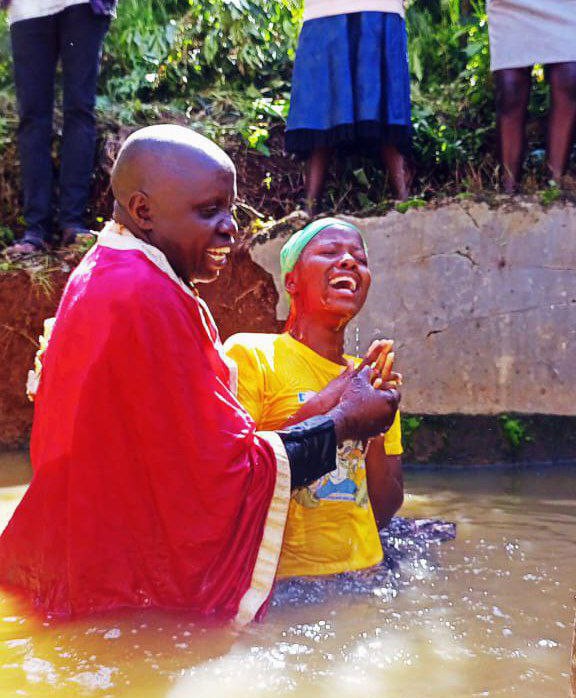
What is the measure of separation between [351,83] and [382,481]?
11.2 ft

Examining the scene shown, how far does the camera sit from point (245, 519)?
279cm

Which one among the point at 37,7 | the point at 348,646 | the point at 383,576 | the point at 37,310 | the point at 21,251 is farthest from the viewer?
the point at 21,251

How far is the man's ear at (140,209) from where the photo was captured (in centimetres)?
284

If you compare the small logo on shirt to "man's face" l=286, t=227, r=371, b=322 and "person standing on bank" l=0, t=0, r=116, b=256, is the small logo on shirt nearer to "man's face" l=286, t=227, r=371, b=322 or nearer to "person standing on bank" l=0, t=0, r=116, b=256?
"man's face" l=286, t=227, r=371, b=322

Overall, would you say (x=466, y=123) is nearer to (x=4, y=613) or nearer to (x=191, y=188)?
(x=191, y=188)

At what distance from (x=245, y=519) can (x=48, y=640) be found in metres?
0.66

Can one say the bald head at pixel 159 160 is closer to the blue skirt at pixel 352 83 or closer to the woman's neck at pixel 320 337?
the woman's neck at pixel 320 337

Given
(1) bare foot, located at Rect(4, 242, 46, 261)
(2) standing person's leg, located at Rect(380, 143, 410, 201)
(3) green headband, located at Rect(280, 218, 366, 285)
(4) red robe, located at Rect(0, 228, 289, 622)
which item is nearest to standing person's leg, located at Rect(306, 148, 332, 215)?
(2) standing person's leg, located at Rect(380, 143, 410, 201)

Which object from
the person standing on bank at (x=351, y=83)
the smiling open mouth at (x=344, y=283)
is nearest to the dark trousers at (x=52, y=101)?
the person standing on bank at (x=351, y=83)

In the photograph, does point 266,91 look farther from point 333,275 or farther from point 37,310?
point 333,275

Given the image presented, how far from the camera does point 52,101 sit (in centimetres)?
616

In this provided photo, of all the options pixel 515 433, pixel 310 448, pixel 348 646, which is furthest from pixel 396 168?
pixel 348 646

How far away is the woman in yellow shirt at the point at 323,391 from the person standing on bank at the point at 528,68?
2.95 m

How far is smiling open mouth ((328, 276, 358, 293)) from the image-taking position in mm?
3328
